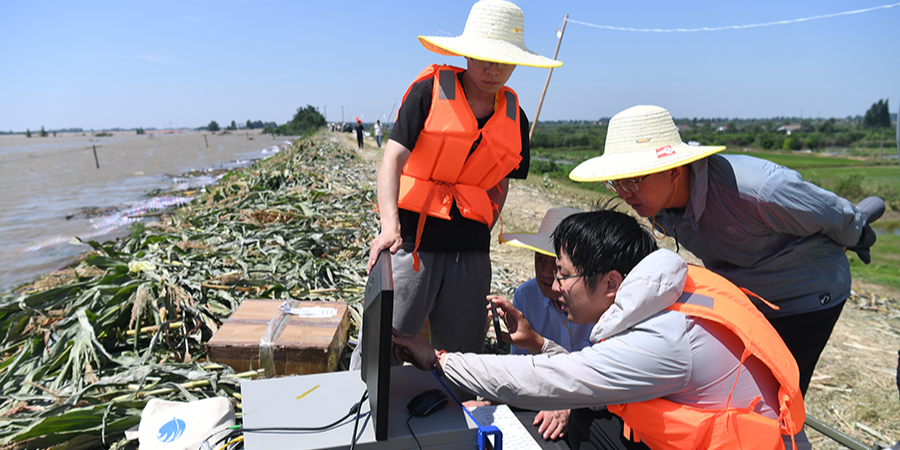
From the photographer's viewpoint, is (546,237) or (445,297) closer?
(445,297)

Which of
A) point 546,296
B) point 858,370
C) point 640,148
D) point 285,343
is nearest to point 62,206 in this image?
point 285,343

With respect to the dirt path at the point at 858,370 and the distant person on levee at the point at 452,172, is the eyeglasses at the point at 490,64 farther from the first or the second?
the dirt path at the point at 858,370

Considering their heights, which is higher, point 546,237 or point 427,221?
point 427,221

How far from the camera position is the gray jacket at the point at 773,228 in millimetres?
1685

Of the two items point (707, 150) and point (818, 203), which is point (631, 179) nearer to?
point (707, 150)

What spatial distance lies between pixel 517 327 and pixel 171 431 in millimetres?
1427

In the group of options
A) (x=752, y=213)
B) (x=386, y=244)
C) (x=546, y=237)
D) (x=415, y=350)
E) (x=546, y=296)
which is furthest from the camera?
(x=546, y=296)

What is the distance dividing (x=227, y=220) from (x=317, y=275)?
2410 millimetres

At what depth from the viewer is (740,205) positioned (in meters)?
1.76

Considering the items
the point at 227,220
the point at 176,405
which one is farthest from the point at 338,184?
the point at 176,405

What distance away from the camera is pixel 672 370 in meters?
1.22

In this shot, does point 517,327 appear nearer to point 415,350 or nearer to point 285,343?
point 415,350

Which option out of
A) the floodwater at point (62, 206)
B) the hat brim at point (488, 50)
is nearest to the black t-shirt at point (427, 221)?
the hat brim at point (488, 50)

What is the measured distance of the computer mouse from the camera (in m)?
1.17
